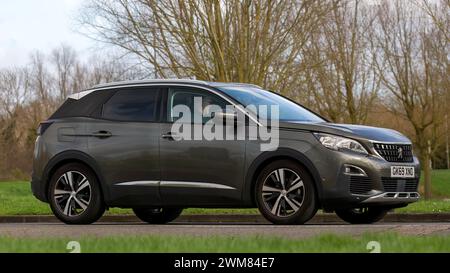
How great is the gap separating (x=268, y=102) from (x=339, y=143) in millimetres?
1365

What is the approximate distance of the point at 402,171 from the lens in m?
10.4

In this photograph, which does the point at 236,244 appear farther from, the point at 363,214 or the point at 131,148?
the point at 363,214

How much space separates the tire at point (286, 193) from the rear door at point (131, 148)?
1437 mm

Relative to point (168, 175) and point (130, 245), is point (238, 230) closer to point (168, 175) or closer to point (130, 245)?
point (168, 175)

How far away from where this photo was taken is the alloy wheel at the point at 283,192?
32.8 feet

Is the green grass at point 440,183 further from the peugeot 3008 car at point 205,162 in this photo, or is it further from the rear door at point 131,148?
Answer: the rear door at point 131,148

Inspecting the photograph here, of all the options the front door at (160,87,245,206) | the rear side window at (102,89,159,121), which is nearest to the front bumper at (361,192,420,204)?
the front door at (160,87,245,206)

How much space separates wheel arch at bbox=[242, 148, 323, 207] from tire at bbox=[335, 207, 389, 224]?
1.59 meters

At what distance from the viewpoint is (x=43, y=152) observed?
1154 cm

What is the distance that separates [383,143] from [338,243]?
342 centimetres

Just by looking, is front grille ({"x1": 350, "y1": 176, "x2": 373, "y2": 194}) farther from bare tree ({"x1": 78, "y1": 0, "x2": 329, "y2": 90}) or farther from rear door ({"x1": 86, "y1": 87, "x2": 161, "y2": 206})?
bare tree ({"x1": 78, "y1": 0, "x2": 329, "y2": 90})

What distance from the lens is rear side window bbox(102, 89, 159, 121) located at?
11070 mm

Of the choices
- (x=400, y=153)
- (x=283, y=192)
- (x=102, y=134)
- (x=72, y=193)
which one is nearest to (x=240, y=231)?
(x=283, y=192)
